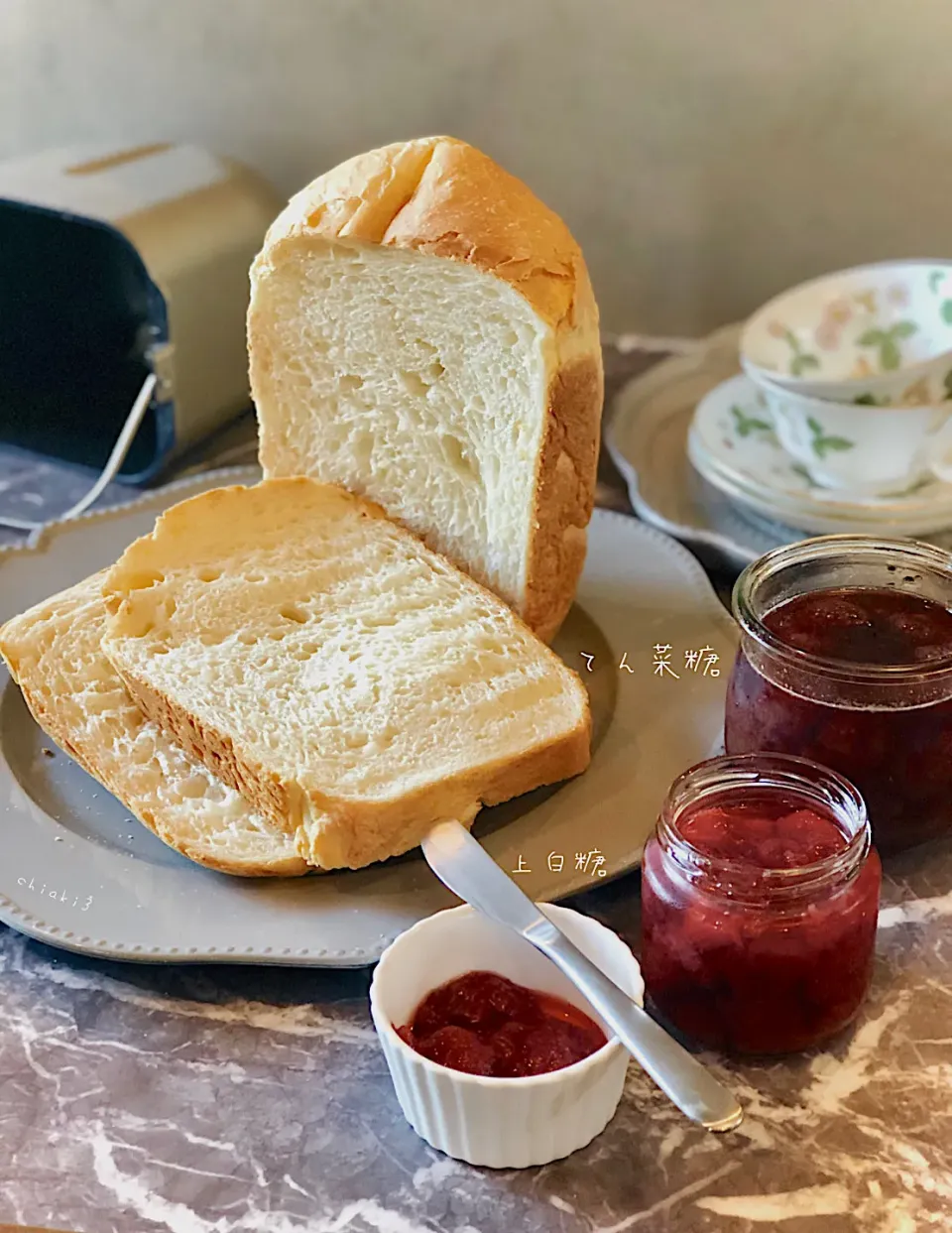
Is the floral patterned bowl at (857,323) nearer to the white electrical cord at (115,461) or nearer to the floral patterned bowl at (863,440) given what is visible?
the floral patterned bowl at (863,440)

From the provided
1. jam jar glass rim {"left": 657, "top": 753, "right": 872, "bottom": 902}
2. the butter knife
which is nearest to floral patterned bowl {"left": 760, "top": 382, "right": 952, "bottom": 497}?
jam jar glass rim {"left": 657, "top": 753, "right": 872, "bottom": 902}

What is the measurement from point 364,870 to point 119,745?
32 cm

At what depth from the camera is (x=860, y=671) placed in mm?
1142

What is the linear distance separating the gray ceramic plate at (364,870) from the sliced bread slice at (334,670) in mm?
48

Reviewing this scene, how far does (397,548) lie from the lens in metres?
1.55

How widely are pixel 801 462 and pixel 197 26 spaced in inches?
50.4

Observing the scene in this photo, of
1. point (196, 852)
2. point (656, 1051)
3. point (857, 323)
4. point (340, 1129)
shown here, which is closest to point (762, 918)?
point (656, 1051)

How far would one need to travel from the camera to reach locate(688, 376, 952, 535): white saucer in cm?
167

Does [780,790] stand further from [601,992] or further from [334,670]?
[334,670]

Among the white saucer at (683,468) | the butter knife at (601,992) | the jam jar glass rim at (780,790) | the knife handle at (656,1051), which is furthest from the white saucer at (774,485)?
the knife handle at (656,1051)

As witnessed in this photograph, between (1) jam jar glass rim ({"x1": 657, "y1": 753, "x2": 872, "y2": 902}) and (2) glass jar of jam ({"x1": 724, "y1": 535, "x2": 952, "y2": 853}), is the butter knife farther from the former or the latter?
(2) glass jar of jam ({"x1": 724, "y1": 535, "x2": 952, "y2": 853})

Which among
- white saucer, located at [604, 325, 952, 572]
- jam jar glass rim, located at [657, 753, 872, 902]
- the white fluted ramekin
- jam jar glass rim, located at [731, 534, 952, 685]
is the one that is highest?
jam jar glass rim, located at [731, 534, 952, 685]

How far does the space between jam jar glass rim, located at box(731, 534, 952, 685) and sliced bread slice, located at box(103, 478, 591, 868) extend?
0.68 feet

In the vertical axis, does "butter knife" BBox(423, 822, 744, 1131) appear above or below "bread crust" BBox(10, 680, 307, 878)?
above
